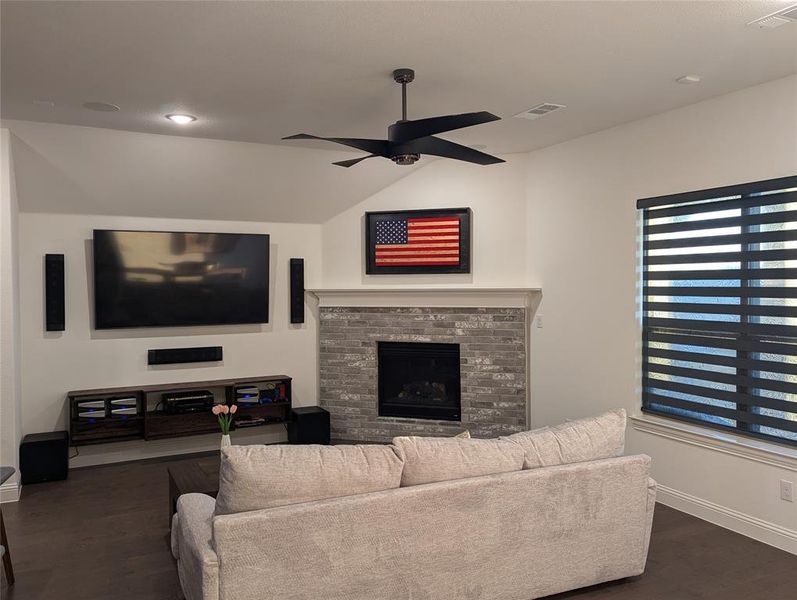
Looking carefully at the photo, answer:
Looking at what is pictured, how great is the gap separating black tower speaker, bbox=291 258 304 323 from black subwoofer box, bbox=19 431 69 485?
7.73 feet

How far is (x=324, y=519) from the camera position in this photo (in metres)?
2.55

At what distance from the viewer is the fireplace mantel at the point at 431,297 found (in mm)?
5988

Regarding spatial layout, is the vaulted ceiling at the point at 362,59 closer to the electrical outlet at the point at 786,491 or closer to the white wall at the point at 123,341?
the white wall at the point at 123,341

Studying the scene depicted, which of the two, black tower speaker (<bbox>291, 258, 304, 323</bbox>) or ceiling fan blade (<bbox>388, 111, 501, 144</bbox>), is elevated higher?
ceiling fan blade (<bbox>388, 111, 501, 144</bbox>)

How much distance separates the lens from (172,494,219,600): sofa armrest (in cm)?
240

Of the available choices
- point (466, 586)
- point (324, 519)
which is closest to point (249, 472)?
point (324, 519)

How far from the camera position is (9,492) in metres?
4.60

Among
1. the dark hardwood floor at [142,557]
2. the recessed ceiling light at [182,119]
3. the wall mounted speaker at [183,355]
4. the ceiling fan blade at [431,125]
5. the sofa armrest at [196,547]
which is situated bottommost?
the dark hardwood floor at [142,557]

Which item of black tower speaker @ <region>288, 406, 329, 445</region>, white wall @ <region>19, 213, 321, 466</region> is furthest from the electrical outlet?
white wall @ <region>19, 213, 321, 466</region>

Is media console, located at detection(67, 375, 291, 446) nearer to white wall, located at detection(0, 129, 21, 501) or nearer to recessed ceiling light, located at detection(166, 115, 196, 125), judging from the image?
white wall, located at detection(0, 129, 21, 501)

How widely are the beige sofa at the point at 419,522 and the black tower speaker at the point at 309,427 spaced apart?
2868 mm

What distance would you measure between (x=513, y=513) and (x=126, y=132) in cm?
402

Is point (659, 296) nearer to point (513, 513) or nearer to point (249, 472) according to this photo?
point (513, 513)

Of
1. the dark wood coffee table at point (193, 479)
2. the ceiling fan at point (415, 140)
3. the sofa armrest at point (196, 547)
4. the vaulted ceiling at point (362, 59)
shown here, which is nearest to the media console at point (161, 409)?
the dark wood coffee table at point (193, 479)
